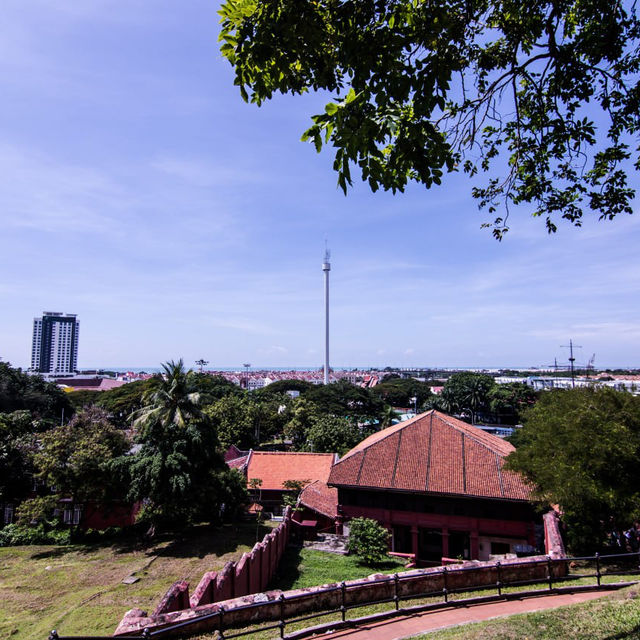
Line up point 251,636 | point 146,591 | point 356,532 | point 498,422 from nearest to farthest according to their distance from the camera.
Answer: point 251,636 → point 146,591 → point 356,532 → point 498,422

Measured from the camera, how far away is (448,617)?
8836 mm

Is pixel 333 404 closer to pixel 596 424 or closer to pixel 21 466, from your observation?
pixel 21 466

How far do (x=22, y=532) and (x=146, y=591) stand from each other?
39.9 feet

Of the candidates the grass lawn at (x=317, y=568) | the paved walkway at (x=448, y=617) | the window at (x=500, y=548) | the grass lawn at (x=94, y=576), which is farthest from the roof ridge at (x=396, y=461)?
the paved walkway at (x=448, y=617)

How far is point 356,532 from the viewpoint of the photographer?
16844mm

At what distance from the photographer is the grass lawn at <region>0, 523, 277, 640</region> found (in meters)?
11.8

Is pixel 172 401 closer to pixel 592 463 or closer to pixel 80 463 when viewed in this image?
pixel 80 463

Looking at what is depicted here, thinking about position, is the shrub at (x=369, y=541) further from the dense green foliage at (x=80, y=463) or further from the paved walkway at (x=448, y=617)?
the dense green foliage at (x=80, y=463)

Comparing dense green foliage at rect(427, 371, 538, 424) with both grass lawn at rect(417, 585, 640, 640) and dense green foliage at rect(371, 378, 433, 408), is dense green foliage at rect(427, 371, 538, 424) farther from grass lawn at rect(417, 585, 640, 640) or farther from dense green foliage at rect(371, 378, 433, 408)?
grass lawn at rect(417, 585, 640, 640)

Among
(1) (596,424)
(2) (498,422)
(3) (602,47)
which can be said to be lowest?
(2) (498,422)

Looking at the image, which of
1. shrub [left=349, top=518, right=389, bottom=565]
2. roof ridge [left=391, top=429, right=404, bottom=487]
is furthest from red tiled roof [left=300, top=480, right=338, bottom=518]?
Answer: shrub [left=349, top=518, right=389, bottom=565]

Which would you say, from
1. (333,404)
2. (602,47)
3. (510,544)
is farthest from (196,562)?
(333,404)

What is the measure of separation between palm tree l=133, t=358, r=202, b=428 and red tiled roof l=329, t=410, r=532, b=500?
789 cm

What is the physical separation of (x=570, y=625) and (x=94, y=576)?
1582 cm
